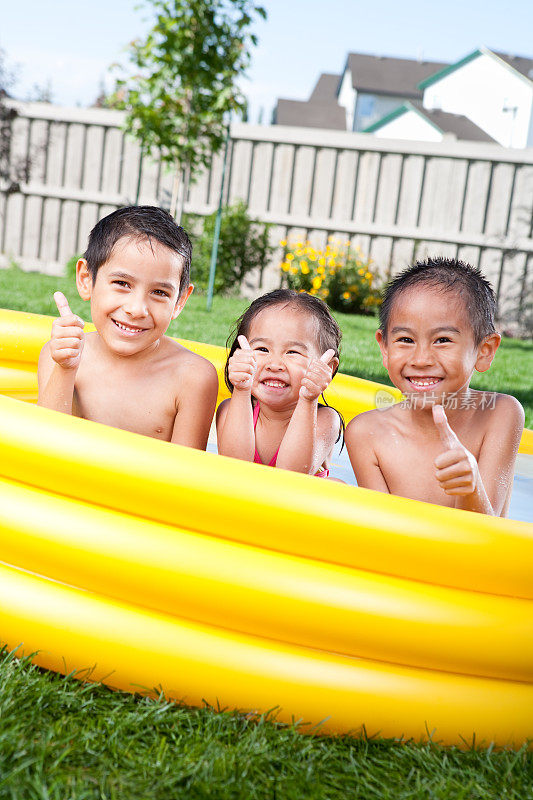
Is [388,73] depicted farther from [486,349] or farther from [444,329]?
[444,329]

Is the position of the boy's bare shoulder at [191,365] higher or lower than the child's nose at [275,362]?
lower

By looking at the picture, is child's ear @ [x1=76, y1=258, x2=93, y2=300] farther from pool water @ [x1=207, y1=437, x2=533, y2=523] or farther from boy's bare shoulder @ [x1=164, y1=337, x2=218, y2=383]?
pool water @ [x1=207, y1=437, x2=533, y2=523]

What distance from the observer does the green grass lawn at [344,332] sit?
533cm

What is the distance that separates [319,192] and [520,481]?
706 cm

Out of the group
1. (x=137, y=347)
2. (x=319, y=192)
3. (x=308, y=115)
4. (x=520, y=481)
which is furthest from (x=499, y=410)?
(x=308, y=115)

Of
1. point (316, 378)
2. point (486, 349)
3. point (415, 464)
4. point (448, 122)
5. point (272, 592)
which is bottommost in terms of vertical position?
point (272, 592)

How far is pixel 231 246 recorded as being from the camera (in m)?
9.77

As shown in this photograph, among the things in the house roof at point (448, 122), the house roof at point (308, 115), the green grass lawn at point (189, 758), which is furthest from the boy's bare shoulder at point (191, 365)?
the house roof at point (308, 115)

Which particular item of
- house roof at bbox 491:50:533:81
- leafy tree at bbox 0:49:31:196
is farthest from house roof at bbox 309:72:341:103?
leafy tree at bbox 0:49:31:196

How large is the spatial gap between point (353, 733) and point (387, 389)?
2054 mm

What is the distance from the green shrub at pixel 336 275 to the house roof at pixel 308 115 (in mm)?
27616

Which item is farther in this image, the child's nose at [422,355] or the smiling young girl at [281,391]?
the smiling young girl at [281,391]

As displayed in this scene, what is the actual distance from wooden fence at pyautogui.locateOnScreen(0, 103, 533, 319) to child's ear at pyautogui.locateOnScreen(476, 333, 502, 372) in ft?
24.3

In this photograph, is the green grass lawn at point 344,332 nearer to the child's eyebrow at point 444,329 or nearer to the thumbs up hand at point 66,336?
the child's eyebrow at point 444,329
